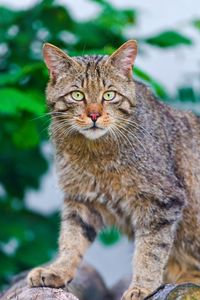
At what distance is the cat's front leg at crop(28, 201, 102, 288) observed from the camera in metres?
4.99

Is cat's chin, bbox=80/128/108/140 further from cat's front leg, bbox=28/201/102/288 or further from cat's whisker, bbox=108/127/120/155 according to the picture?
cat's front leg, bbox=28/201/102/288

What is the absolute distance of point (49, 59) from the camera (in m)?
4.94

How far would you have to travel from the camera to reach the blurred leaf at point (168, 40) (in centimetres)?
625

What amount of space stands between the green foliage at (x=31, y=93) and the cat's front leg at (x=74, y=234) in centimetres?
67

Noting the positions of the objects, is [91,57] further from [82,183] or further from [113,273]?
[113,273]

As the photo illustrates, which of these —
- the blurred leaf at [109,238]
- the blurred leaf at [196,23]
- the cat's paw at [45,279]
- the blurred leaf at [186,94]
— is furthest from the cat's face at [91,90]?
the blurred leaf at [109,238]

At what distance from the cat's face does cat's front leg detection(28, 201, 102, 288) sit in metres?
0.43

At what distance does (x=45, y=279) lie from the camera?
15.9 ft

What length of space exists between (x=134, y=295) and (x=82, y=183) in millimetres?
664

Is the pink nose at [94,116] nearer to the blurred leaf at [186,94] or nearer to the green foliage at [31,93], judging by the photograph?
the green foliage at [31,93]

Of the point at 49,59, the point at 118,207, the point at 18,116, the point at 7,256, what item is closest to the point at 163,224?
the point at 118,207

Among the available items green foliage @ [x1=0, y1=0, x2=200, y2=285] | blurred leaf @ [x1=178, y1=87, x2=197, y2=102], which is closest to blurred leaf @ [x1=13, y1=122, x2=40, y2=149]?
green foliage @ [x1=0, y1=0, x2=200, y2=285]

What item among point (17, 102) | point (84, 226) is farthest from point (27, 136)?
point (84, 226)

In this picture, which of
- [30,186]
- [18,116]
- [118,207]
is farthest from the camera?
[30,186]
